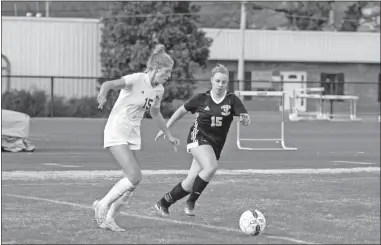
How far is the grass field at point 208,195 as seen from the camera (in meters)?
9.08

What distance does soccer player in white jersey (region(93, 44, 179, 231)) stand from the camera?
30.0 ft

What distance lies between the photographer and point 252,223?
9156 mm

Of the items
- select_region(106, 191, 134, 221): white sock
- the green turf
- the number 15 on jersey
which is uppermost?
the number 15 on jersey

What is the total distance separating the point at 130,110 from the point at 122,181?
701mm

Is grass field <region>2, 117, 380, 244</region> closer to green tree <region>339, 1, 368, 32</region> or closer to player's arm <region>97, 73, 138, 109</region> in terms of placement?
player's arm <region>97, 73, 138, 109</region>

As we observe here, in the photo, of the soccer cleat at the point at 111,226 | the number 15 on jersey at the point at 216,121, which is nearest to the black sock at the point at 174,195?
the number 15 on jersey at the point at 216,121

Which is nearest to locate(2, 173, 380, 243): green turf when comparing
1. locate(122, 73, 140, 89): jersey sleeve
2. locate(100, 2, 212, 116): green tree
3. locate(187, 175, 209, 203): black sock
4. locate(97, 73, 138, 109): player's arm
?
locate(187, 175, 209, 203): black sock

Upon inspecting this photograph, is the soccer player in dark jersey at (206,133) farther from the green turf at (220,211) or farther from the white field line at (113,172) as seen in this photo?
the white field line at (113,172)

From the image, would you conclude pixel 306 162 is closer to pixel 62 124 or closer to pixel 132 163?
pixel 132 163

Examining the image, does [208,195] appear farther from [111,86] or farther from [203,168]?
[111,86]

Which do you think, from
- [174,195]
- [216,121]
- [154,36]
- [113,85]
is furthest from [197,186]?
[154,36]

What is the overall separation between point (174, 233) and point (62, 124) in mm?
26056

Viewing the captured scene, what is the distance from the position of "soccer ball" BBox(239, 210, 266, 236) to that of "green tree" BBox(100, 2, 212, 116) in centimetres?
3400

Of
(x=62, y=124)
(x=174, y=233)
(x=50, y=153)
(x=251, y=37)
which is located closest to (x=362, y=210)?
(x=174, y=233)
